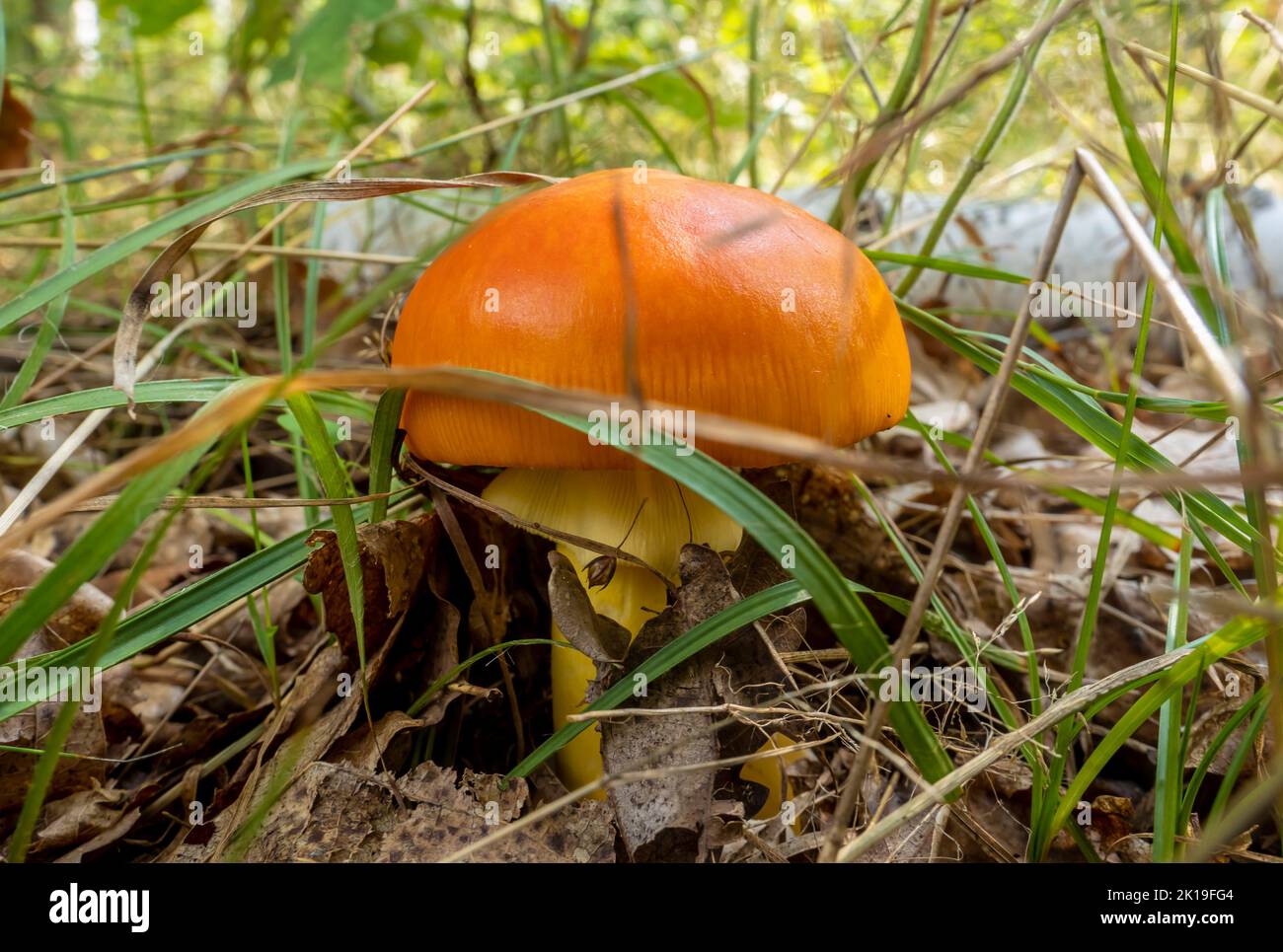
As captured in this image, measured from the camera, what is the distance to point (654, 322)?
1.46 m

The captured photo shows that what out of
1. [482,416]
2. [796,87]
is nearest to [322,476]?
[482,416]

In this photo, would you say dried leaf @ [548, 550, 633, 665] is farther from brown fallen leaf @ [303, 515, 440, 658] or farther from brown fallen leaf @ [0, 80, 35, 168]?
brown fallen leaf @ [0, 80, 35, 168]

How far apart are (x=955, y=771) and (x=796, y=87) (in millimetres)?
3369

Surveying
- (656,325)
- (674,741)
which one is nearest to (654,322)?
(656,325)

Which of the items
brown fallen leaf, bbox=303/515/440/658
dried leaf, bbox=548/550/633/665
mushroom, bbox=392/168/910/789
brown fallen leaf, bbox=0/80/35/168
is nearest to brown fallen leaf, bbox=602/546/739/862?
dried leaf, bbox=548/550/633/665

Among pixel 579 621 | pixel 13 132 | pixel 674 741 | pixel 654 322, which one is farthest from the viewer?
pixel 13 132

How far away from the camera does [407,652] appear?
1.94 meters

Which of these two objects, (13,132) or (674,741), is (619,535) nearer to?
(674,741)

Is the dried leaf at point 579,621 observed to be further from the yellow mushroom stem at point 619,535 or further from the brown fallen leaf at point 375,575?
the brown fallen leaf at point 375,575

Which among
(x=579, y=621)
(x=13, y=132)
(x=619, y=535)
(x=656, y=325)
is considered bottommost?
(x=579, y=621)

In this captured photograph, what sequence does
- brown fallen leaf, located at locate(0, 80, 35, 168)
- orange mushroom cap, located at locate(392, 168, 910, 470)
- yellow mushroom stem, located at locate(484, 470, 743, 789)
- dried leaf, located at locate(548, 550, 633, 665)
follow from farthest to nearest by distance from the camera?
brown fallen leaf, located at locate(0, 80, 35, 168) → yellow mushroom stem, located at locate(484, 470, 743, 789) → dried leaf, located at locate(548, 550, 633, 665) → orange mushroom cap, located at locate(392, 168, 910, 470)

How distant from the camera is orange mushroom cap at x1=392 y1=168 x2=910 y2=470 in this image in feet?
4.82

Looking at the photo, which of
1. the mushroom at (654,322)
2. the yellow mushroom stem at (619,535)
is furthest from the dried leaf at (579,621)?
the mushroom at (654,322)

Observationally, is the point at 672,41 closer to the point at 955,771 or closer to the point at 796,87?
the point at 796,87
